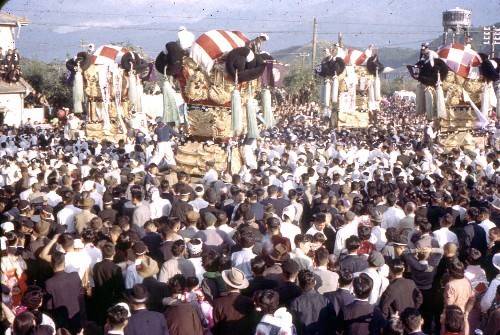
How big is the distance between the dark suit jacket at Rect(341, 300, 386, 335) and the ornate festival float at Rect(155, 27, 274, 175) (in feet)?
23.8

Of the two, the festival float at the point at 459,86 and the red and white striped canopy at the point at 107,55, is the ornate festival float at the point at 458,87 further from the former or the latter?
the red and white striped canopy at the point at 107,55

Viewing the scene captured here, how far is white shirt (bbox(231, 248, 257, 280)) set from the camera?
18.8 ft

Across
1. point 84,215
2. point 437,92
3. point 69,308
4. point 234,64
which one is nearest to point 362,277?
point 69,308

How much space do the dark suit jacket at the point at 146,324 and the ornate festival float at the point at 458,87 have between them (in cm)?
1177

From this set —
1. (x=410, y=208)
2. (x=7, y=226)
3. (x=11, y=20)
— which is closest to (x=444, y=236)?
(x=410, y=208)

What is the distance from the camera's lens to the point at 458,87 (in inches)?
596

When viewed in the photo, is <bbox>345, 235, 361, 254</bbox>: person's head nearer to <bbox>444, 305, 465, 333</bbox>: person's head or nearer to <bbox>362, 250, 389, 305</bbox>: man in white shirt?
<bbox>362, 250, 389, 305</bbox>: man in white shirt

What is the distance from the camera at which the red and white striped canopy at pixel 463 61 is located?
49.0 feet

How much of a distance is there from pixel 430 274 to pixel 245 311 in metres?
2.02

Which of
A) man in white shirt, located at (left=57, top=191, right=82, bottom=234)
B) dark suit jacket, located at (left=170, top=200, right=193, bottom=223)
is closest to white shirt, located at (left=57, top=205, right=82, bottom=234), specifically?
man in white shirt, located at (left=57, top=191, right=82, bottom=234)

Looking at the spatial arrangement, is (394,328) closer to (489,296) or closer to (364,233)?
(489,296)

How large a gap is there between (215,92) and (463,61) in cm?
631

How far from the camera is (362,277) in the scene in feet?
15.7

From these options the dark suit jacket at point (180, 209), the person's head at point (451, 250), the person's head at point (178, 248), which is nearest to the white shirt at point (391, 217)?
the person's head at point (451, 250)
